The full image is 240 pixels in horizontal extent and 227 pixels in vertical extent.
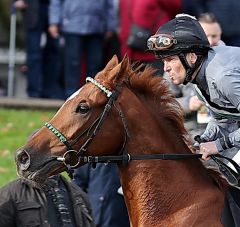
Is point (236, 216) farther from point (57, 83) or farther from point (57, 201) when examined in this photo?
point (57, 83)

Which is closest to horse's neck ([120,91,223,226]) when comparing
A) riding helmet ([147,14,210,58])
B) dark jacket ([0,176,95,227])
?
riding helmet ([147,14,210,58])

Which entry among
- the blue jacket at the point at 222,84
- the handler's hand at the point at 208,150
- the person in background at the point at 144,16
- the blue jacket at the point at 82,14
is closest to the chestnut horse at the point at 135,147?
the handler's hand at the point at 208,150

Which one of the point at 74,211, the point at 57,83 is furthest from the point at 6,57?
the point at 74,211

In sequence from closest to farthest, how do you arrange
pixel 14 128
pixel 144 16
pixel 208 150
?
1. pixel 208 150
2. pixel 144 16
3. pixel 14 128

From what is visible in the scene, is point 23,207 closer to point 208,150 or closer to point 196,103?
point 208,150

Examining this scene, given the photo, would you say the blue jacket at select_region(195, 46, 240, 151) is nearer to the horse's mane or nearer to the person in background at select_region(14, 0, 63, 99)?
the horse's mane

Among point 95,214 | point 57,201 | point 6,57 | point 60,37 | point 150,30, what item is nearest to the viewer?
point 57,201

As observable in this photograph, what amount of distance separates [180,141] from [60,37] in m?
7.75

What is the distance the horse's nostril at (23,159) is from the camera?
239 inches

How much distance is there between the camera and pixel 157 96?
6414 millimetres

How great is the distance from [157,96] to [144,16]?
218 inches

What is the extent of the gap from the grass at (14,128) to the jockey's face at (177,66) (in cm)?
516

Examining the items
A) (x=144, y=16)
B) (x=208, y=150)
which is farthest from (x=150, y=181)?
(x=144, y=16)

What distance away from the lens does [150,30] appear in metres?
11.8
